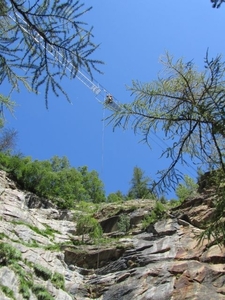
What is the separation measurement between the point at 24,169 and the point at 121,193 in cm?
1274

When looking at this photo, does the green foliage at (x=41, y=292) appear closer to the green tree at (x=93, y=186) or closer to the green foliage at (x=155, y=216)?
the green foliage at (x=155, y=216)

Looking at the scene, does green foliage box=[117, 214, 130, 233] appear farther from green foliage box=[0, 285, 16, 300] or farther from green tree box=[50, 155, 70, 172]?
green tree box=[50, 155, 70, 172]

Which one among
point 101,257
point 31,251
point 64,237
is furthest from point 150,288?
point 64,237

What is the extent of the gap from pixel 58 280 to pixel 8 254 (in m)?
1.83

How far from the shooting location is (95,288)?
464 inches

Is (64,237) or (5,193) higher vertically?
(5,193)

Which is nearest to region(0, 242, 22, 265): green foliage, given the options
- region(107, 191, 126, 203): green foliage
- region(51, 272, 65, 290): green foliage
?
region(51, 272, 65, 290): green foliage

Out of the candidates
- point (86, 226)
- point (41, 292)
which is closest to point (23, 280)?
point (41, 292)

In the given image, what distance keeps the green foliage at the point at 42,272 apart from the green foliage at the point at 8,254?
A: 0.64 m

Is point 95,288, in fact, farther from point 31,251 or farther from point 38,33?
point 38,33

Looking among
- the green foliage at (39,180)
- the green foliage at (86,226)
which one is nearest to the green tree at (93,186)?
the green foliage at (39,180)

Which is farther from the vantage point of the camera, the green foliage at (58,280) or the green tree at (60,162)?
the green tree at (60,162)

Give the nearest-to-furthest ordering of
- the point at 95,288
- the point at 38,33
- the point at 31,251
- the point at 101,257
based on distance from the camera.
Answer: the point at 38,33 < the point at 95,288 < the point at 31,251 < the point at 101,257

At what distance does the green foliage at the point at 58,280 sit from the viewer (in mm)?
11470
